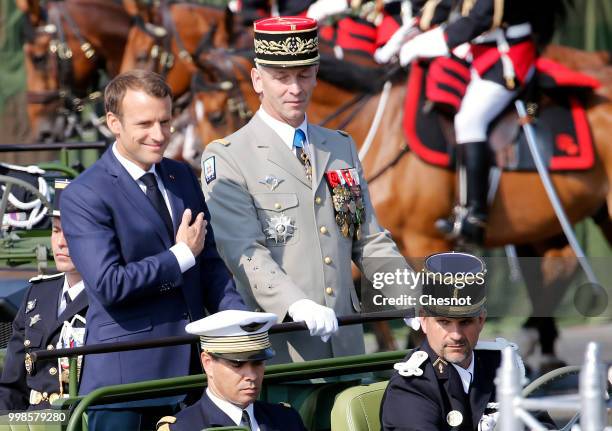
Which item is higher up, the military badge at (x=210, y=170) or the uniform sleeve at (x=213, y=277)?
the military badge at (x=210, y=170)

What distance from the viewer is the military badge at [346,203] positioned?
5.50m

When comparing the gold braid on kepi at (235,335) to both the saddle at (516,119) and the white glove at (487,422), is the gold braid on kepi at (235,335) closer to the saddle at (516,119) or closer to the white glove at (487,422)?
the white glove at (487,422)

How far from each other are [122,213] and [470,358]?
1.07 m

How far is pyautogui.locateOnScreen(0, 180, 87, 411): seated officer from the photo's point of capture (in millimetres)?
5574

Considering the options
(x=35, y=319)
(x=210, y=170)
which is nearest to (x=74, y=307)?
(x=35, y=319)

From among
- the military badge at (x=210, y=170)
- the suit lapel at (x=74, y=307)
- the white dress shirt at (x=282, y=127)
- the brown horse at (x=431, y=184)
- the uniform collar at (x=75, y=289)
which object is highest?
the white dress shirt at (x=282, y=127)

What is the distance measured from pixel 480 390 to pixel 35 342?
1599 mm

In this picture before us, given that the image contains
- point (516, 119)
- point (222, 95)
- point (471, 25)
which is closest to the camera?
point (471, 25)

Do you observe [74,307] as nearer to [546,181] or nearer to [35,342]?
[35,342]

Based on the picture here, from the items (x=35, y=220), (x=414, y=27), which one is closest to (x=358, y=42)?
(x=414, y=27)

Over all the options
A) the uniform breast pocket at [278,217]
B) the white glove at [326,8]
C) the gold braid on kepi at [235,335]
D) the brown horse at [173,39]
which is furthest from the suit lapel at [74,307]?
the brown horse at [173,39]

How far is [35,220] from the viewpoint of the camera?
7.38 m

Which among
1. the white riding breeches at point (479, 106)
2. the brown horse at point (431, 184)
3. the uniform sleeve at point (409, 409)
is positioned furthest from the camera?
the brown horse at point (431, 184)

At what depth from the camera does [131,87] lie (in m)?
4.94
